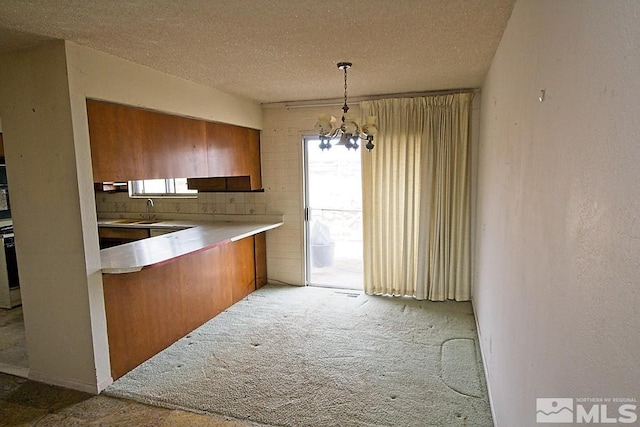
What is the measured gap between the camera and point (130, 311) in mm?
3051

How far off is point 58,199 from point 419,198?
129 inches

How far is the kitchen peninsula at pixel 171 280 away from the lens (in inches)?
115

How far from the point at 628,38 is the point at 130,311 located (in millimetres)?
3266

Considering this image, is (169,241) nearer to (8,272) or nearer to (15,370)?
(15,370)

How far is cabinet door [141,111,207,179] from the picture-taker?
3.22 metres

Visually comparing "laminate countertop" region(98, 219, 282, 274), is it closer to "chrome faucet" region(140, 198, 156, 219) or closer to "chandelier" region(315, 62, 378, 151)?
"chrome faucet" region(140, 198, 156, 219)

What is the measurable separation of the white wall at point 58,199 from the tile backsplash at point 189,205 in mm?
2283

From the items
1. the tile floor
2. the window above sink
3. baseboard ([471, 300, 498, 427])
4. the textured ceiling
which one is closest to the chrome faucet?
the window above sink

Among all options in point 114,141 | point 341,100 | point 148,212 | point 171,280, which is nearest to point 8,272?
point 148,212

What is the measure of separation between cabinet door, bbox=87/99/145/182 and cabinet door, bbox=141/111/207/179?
0.09m

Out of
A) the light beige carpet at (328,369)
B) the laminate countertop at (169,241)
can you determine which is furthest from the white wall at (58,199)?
the light beige carpet at (328,369)

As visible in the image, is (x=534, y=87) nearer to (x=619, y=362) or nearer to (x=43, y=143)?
(x=619, y=362)

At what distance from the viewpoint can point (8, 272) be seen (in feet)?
14.0

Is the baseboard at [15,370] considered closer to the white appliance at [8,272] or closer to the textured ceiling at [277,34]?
the white appliance at [8,272]
